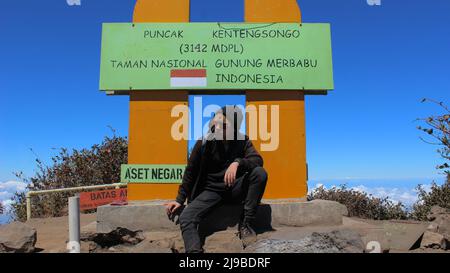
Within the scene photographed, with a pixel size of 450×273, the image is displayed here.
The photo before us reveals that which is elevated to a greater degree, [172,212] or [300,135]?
[300,135]

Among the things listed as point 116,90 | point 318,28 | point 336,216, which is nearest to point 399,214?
point 336,216

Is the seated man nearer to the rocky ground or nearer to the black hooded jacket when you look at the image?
the black hooded jacket

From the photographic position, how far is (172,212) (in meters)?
5.00

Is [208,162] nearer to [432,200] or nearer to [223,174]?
[223,174]

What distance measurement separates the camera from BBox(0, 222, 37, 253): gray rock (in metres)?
4.82

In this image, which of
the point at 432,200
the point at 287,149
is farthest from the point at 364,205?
the point at 287,149

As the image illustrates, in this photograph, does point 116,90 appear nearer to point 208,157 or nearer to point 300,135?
point 208,157

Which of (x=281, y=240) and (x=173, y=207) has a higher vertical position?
(x=173, y=207)

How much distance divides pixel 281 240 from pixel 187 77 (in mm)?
2593

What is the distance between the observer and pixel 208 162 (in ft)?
16.1

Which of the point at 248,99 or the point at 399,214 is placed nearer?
the point at 248,99

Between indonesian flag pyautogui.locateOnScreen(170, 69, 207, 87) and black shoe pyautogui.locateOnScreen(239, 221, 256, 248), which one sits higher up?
indonesian flag pyautogui.locateOnScreen(170, 69, 207, 87)

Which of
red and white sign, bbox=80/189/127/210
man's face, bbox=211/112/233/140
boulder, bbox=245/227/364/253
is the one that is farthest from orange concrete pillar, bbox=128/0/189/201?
red and white sign, bbox=80/189/127/210
